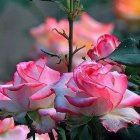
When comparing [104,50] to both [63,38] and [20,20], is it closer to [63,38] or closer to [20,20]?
[63,38]

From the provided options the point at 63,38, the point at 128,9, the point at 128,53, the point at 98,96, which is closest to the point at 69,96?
the point at 98,96

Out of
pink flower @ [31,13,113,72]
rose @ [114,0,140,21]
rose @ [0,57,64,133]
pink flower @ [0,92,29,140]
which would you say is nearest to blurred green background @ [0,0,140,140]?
rose @ [114,0,140,21]

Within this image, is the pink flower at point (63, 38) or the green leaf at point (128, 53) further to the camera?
the pink flower at point (63, 38)

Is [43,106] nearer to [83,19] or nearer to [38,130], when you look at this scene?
[38,130]

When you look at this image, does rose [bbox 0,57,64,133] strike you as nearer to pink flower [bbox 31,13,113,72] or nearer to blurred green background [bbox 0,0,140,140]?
pink flower [bbox 31,13,113,72]

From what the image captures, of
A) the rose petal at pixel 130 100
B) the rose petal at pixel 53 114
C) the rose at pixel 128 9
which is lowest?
the rose at pixel 128 9

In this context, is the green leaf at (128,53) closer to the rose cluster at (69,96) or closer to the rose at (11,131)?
the rose cluster at (69,96)

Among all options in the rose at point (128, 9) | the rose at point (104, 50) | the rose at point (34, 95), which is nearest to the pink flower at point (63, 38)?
the rose at point (128, 9)
